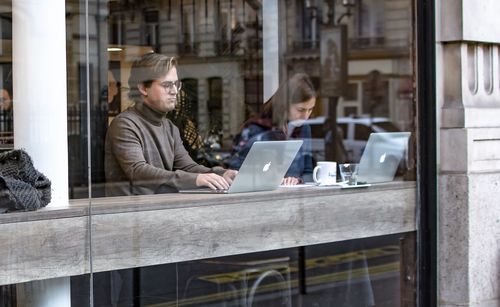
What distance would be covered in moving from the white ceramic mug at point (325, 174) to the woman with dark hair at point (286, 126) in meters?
0.05

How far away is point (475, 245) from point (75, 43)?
2861mm

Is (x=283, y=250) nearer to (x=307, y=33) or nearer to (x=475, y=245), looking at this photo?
(x=475, y=245)

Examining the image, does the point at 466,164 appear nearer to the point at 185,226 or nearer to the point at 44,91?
the point at 185,226

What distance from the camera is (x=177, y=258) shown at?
4.55 meters

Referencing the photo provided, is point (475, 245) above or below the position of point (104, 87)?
below

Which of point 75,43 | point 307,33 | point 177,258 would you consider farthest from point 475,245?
point 307,33

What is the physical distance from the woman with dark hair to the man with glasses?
0.46 m

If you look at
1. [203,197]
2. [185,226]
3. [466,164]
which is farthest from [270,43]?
[185,226]

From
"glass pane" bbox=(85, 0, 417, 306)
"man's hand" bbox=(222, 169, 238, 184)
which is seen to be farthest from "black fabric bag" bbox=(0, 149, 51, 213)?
"man's hand" bbox=(222, 169, 238, 184)

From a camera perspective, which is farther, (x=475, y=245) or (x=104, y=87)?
(x=475, y=245)

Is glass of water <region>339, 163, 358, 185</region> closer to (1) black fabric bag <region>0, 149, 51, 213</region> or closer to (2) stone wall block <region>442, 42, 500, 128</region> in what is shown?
(2) stone wall block <region>442, 42, 500, 128</region>

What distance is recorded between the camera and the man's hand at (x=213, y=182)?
490 cm

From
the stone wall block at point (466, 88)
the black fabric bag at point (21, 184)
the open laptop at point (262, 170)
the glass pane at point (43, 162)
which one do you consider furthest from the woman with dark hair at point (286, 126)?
the black fabric bag at point (21, 184)

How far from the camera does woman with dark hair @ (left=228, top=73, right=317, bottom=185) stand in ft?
18.7
